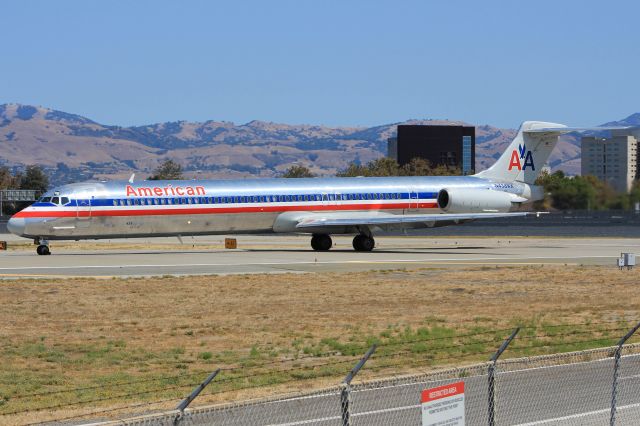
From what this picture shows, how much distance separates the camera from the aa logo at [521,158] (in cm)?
6544

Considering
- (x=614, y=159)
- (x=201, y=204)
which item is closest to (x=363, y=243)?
(x=201, y=204)

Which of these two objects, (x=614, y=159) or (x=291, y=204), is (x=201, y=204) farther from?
(x=614, y=159)

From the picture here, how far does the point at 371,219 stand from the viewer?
57375 mm

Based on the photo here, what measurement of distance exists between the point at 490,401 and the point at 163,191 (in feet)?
136

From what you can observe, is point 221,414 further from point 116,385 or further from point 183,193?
point 183,193

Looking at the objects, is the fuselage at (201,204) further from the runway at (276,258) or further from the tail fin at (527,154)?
the tail fin at (527,154)

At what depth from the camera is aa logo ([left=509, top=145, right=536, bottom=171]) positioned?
65438 millimetres

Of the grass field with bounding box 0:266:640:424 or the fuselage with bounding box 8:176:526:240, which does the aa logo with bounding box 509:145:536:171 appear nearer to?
the fuselage with bounding box 8:176:526:240

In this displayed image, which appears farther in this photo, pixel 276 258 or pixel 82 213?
pixel 276 258

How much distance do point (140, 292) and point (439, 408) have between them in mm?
24828

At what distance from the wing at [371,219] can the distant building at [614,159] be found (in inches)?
305

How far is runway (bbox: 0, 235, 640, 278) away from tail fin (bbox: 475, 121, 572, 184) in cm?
416

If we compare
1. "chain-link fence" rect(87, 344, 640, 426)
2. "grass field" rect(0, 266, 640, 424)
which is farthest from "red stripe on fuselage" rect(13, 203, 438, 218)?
"chain-link fence" rect(87, 344, 640, 426)

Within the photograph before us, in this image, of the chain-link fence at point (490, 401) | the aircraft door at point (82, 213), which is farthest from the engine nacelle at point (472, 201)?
the chain-link fence at point (490, 401)
